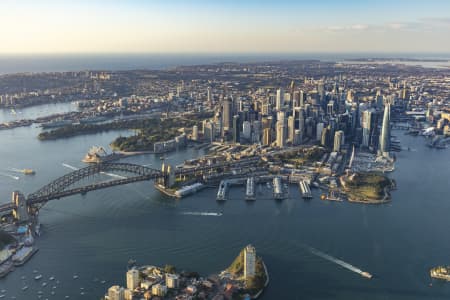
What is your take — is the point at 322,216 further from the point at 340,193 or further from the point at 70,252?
the point at 70,252

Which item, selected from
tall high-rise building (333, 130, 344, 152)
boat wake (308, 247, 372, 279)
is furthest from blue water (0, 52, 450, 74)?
boat wake (308, 247, 372, 279)

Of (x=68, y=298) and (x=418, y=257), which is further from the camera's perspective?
(x=418, y=257)

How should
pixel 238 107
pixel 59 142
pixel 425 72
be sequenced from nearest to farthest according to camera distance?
pixel 59 142, pixel 238 107, pixel 425 72

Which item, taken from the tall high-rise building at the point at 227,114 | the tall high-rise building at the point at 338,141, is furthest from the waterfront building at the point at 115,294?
the tall high-rise building at the point at 227,114

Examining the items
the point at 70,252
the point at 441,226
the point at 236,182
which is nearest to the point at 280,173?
the point at 236,182

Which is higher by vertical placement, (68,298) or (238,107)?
(238,107)

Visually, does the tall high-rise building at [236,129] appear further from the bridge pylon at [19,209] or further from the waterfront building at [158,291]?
the waterfront building at [158,291]
